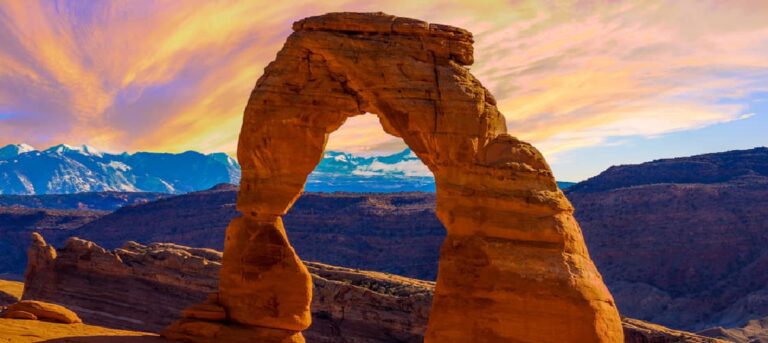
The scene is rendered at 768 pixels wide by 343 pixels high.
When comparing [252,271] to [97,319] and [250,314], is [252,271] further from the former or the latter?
[97,319]

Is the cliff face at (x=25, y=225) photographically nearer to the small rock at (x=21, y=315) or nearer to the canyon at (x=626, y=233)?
the canyon at (x=626, y=233)

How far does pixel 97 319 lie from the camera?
43.2m

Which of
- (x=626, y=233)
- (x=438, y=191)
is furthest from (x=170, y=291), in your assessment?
(x=626, y=233)

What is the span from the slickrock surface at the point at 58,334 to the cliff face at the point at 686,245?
144 feet

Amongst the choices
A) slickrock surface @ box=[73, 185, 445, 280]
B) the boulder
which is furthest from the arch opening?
the boulder

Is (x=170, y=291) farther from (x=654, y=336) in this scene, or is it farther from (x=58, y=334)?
(x=58, y=334)

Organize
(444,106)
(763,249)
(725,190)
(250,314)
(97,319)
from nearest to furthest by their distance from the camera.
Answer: (444,106) < (250,314) < (97,319) < (763,249) < (725,190)

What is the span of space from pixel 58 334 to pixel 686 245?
189 feet

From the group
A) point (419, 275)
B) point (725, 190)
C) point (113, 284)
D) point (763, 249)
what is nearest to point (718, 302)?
point (763, 249)

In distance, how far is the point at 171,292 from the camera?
4597 centimetres

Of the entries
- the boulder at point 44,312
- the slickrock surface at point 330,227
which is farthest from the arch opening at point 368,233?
the boulder at point 44,312

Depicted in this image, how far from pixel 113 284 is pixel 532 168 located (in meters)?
31.8

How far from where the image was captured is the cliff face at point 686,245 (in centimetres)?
6247

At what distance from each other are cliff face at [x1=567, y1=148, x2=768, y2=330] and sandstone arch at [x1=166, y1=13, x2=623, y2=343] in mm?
42228
